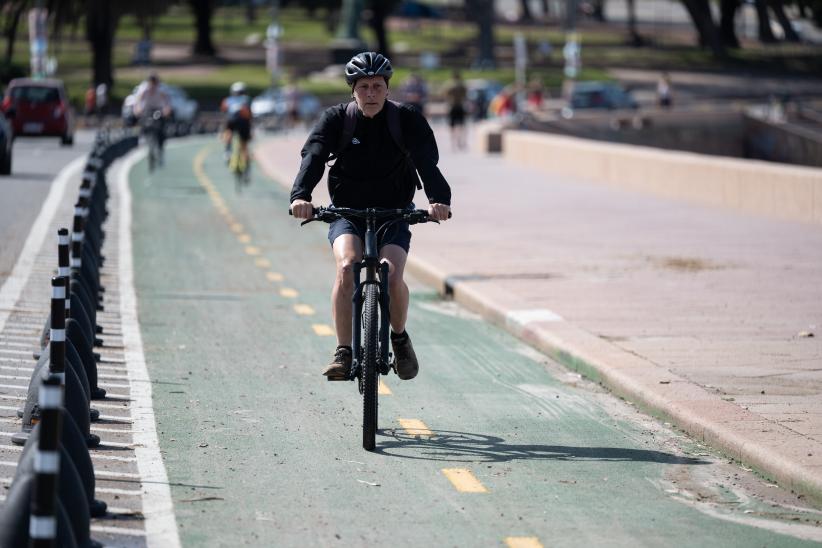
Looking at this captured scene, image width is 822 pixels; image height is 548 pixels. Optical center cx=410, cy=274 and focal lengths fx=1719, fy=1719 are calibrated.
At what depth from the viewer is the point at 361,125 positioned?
8.77 metres

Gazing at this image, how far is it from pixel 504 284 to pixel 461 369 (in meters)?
3.86

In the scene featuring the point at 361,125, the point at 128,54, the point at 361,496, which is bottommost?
the point at 128,54

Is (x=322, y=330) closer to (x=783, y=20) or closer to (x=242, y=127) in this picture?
(x=242, y=127)

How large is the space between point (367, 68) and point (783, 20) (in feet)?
308

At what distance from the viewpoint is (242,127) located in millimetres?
29781

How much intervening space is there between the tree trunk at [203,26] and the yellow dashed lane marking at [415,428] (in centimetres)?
8683

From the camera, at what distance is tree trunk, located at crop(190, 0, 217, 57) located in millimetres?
94438

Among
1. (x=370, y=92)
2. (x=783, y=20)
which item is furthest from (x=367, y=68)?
(x=783, y=20)

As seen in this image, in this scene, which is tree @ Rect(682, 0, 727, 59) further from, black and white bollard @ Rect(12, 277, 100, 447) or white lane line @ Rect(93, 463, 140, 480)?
white lane line @ Rect(93, 463, 140, 480)

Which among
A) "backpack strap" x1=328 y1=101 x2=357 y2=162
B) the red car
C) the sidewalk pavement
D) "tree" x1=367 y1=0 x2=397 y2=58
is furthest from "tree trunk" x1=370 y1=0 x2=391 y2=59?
"backpack strap" x1=328 y1=101 x2=357 y2=162

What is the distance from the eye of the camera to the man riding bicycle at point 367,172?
866 cm

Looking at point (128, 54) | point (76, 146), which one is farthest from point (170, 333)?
point (128, 54)

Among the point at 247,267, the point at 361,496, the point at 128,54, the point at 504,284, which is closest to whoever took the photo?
the point at 361,496

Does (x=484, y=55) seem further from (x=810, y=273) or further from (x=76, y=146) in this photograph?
(x=810, y=273)
